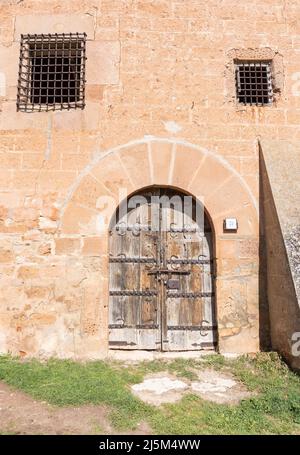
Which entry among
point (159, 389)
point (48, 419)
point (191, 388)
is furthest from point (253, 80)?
point (48, 419)

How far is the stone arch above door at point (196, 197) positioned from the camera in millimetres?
4480

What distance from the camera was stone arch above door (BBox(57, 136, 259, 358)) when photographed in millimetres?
4480

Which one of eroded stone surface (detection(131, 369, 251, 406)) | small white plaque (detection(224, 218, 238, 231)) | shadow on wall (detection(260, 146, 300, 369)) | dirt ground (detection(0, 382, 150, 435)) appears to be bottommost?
dirt ground (detection(0, 382, 150, 435))

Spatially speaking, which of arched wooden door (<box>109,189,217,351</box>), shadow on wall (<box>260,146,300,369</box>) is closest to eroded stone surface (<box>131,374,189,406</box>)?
arched wooden door (<box>109,189,217,351</box>)

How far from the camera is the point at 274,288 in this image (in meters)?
4.35

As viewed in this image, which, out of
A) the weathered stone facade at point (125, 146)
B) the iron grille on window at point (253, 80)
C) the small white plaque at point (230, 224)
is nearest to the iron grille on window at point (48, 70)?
the weathered stone facade at point (125, 146)

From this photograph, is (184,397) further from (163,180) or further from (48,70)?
(48,70)

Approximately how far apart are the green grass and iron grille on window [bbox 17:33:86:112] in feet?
11.0

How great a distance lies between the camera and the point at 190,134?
15.9ft

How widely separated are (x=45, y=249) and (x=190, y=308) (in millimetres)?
1994

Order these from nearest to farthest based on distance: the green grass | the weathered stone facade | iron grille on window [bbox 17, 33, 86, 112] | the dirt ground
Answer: the dirt ground, the green grass, the weathered stone facade, iron grille on window [bbox 17, 33, 86, 112]

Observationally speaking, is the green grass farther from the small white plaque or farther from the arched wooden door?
the small white plaque

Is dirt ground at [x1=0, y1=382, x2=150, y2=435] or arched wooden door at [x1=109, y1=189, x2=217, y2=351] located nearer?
dirt ground at [x1=0, y1=382, x2=150, y2=435]

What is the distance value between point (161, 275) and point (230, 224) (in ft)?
3.61
